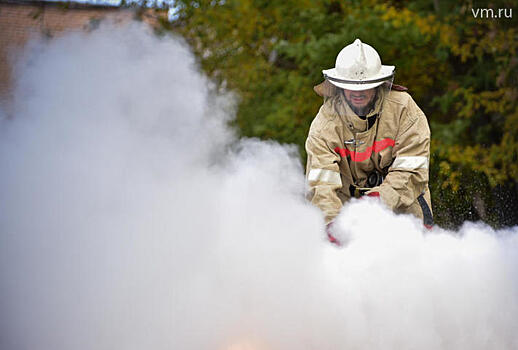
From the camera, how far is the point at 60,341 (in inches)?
197

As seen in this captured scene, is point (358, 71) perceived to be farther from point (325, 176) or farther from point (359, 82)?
point (325, 176)

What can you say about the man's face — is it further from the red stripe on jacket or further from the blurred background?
the blurred background

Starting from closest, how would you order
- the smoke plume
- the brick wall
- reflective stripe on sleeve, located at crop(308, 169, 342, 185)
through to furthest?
1. the smoke plume
2. reflective stripe on sleeve, located at crop(308, 169, 342, 185)
3. the brick wall

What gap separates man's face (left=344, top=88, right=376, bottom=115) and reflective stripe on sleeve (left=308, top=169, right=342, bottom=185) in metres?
0.50

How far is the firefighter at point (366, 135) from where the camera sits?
16.8 ft

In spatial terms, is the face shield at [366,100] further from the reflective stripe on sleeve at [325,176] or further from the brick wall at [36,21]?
the brick wall at [36,21]

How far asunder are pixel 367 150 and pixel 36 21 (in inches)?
216

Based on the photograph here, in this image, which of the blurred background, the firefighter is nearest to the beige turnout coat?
the firefighter

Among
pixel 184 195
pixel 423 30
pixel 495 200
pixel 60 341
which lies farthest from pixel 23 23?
pixel 495 200

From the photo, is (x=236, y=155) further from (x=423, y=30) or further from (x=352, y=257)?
(x=423, y=30)

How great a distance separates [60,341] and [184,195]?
4.55ft

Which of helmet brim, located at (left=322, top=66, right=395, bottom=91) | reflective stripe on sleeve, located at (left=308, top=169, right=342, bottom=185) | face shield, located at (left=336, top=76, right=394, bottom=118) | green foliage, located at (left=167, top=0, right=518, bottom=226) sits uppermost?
helmet brim, located at (left=322, top=66, right=395, bottom=91)

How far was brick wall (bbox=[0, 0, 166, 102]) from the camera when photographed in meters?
5.58

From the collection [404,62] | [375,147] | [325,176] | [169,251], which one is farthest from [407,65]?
[169,251]
